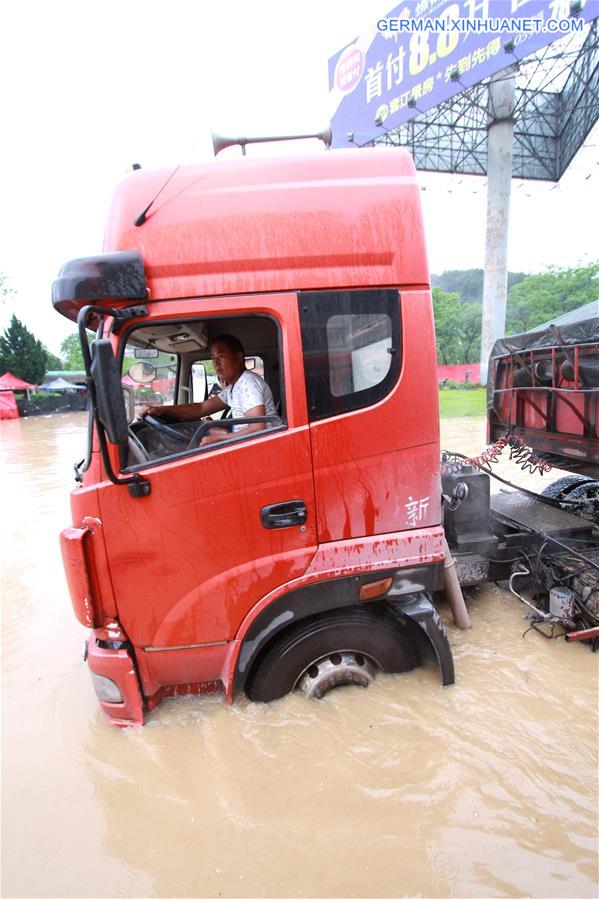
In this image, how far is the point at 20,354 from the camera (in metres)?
41.8

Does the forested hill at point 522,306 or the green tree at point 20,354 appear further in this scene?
the green tree at point 20,354

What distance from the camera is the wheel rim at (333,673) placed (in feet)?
8.05

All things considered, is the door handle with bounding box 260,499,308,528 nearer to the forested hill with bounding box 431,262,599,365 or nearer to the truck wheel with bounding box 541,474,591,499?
the truck wheel with bounding box 541,474,591,499

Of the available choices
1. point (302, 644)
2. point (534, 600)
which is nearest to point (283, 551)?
point (302, 644)

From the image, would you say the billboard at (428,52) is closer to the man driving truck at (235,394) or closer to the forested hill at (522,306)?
the forested hill at (522,306)

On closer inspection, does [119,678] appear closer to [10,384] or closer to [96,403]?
[96,403]

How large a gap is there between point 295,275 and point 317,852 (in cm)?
247

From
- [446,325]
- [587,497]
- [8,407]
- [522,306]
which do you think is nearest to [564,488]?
[587,497]

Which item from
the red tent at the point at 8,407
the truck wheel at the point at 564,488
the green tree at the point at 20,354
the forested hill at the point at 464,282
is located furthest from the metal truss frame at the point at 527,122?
the forested hill at the point at 464,282

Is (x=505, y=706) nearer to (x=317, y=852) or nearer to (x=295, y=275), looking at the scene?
(x=317, y=852)

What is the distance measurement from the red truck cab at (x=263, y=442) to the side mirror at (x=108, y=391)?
1 centimetres

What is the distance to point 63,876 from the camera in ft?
6.31

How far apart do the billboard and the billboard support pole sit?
336 cm

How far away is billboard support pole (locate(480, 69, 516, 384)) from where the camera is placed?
1922cm
